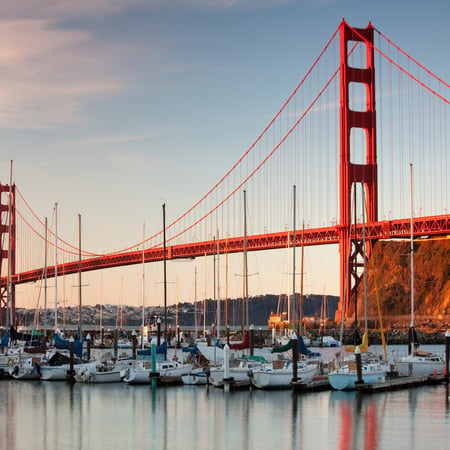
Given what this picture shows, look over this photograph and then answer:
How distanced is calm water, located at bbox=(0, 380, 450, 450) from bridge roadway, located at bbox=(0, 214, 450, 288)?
26.9 metres

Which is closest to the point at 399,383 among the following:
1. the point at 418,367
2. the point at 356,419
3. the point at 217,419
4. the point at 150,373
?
the point at 418,367

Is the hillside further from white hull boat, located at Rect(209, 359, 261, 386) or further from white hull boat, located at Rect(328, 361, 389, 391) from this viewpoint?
white hull boat, located at Rect(328, 361, 389, 391)

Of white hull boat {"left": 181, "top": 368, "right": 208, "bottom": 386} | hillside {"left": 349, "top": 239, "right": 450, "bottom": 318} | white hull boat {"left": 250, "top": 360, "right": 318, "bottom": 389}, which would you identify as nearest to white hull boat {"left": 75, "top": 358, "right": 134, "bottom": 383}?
white hull boat {"left": 181, "top": 368, "right": 208, "bottom": 386}

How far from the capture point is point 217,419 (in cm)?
2959

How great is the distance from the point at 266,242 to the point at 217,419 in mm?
49534

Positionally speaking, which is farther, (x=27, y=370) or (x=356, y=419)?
(x=27, y=370)

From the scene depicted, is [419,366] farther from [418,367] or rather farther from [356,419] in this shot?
[356,419]

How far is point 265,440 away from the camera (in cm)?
2586

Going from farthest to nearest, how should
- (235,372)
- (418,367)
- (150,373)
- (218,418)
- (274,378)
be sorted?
(418,367) < (150,373) < (235,372) < (274,378) < (218,418)

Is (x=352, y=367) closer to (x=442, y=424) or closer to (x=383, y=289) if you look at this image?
(x=442, y=424)

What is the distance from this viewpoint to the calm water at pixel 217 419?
25.7 meters

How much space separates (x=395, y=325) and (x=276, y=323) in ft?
37.4

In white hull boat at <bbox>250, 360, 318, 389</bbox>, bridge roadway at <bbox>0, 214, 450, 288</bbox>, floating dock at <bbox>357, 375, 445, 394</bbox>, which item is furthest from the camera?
bridge roadway at <bbox>0, 214, 450, 288</bbox>

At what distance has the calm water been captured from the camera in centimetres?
2570
